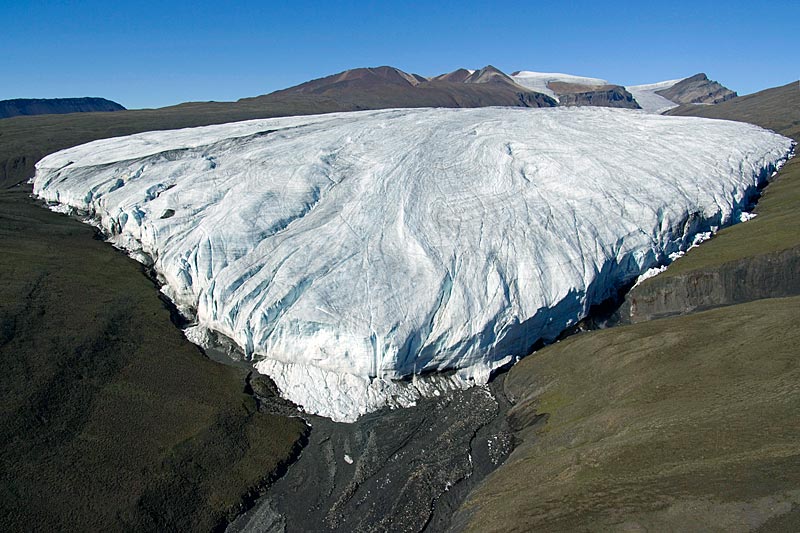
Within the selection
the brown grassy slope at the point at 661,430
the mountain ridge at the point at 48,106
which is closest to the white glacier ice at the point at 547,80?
the mountain ridge at the point at 48,106

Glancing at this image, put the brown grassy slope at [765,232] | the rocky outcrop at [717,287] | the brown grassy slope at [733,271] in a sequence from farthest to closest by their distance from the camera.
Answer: the brown grassy slope at [765,232], the brown grassy slope at [733,271], the rocky outcrop at [717,287]

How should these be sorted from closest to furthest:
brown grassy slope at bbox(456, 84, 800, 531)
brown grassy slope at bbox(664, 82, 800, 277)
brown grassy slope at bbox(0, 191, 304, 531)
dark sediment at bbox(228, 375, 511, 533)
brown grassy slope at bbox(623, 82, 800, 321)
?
1. brown grassy slope at bbox(456, 84, 800, 531)
2. brown grassy slope at bbox(0, 191, 304, 531)
3. dark sediment at bbox(228, 375, 511, 533)
4. brown grassy slope at bbox(623, 82, 800, 321)
5. brown grassy slope at bbox(664, 82, 800, 277)

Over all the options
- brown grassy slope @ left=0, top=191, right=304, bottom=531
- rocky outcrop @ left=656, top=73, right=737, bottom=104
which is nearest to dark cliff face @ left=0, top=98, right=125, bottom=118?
brown grassy slope @ left=0, top=191, right=304, bottom=531

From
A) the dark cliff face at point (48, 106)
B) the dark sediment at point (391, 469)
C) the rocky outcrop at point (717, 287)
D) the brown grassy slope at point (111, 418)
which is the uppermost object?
the dark cliff face at point (48, 106)

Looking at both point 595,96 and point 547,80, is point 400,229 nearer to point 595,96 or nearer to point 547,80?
point 595,96

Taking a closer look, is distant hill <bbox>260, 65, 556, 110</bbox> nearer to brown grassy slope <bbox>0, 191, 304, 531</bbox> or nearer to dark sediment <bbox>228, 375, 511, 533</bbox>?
brown grassy slope <bbox>0, 191, 304, 531</bbox>

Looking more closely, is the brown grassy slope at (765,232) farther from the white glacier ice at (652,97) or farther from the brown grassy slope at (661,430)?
the white glacier ice at (652,97)

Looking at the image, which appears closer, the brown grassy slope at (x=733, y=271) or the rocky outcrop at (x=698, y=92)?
the brown grassy slope at (x=733, y=271)

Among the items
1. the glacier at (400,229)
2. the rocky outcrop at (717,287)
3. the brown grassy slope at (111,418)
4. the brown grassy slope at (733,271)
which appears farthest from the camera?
the brown grassy slope at (733,271)
